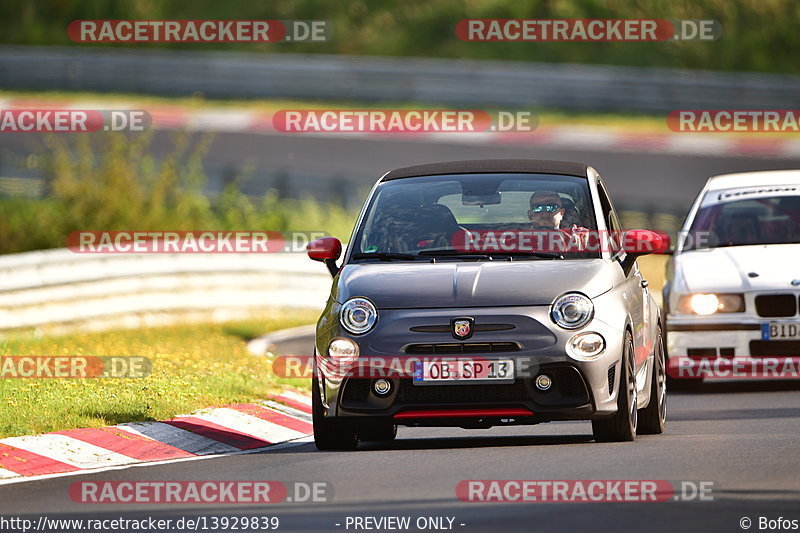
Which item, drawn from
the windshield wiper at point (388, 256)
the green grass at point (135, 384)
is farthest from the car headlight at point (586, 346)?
the green grass at point (135, 384)

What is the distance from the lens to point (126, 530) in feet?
26.1

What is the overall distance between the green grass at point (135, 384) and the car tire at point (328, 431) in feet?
5.22

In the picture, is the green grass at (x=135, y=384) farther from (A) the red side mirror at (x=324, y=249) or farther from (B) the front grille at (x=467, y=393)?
(B) the front grille at (x=467, y=393)

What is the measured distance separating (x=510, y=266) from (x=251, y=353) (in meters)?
7.22

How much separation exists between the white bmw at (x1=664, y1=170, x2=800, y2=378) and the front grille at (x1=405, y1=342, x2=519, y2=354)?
15.5 ft

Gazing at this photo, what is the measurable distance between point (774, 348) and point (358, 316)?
5.16 meters

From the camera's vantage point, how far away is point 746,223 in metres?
15.3

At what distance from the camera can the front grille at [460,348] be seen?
10.1m

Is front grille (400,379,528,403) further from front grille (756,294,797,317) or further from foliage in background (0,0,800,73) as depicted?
foliage in background (0,0,800,73)

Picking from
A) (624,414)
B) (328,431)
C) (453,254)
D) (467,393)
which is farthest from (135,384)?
(624,414)

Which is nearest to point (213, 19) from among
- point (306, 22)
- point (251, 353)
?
point (306, 22)

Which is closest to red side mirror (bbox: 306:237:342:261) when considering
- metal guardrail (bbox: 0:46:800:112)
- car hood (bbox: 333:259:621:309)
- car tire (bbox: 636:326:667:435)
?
car hood (bbox: 333:259:621:309)

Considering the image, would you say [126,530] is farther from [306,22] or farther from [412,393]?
[306,22]

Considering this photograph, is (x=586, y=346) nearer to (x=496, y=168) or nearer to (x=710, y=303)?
(x=496, y=168)
